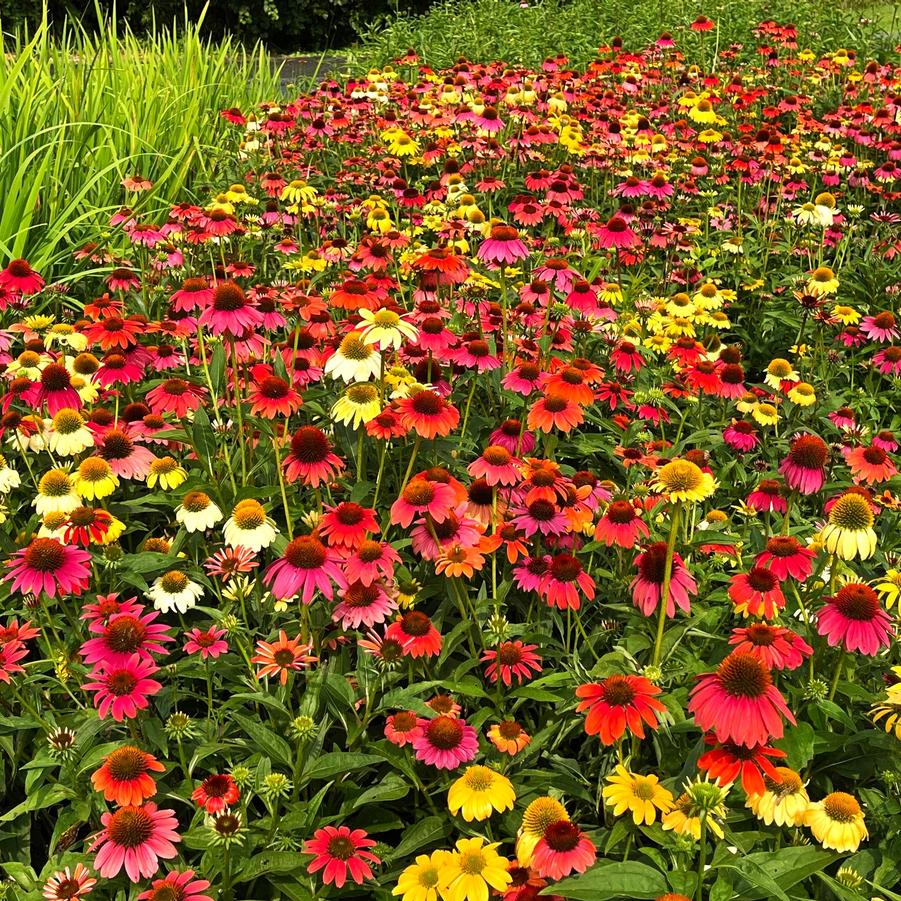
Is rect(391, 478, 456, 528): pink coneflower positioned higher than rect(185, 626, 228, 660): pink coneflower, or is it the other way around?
rect(391, 478, 456, 528): pink coneflower

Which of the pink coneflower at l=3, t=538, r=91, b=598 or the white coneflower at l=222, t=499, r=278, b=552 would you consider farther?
the white coneflower at l=222, t=499, r=278, b=552

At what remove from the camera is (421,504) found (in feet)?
7.13

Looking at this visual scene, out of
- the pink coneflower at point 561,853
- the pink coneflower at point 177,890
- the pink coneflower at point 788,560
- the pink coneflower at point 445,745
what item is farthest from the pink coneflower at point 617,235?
the pink coneflower at point 177,890

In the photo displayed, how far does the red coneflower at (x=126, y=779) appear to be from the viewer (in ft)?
5.63

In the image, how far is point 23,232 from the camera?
4.09 m

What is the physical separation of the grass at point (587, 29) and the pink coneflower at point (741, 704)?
7.74 metres

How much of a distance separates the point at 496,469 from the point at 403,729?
712 millimetres

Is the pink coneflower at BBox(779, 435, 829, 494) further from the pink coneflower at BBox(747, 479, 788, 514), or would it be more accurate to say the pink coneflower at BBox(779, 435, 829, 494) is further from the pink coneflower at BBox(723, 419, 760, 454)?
the pink coneflower at BBox(723, 419, 760, 454)

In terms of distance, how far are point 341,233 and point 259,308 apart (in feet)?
6.24

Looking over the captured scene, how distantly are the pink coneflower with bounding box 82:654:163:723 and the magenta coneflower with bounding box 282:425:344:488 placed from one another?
612 millimetres

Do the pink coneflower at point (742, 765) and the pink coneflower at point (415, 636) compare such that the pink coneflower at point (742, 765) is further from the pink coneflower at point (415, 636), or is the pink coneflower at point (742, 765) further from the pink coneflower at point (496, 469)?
the pink coneflower at point (496, 469)

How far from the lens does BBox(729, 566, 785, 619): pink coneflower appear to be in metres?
2.02

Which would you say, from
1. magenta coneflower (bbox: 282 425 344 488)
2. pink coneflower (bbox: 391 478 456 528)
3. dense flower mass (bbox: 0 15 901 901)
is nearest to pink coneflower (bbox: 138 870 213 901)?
dense flower mass (bbox: 0 15 901 901)

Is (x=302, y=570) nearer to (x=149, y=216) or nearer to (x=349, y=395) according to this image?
(x=349, y=395)
